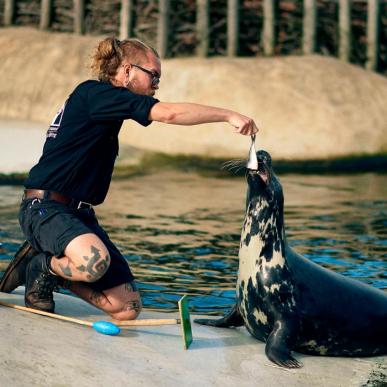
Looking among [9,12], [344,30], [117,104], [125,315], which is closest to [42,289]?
[125,315]

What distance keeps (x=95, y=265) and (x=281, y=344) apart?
3.29 ft

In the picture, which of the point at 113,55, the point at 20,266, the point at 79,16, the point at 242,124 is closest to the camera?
the point at 242,124

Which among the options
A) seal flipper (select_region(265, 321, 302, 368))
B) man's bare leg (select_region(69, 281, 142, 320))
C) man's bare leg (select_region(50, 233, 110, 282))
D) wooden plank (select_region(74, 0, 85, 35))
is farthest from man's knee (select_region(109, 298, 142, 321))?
wooden plank (select_region(74, 0, 85, 35))

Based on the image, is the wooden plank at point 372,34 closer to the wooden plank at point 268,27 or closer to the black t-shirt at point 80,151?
the wooden plank at point 268,27

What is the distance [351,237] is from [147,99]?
14.3 feet

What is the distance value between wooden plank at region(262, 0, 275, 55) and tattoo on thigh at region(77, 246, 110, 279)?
9640 mm

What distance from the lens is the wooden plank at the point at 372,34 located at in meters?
15.0

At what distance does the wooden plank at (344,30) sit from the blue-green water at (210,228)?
270 cm

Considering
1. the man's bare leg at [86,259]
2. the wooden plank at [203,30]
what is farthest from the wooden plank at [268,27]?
the man's bare leg at [86,259]

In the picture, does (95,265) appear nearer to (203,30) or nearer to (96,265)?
(96,265)

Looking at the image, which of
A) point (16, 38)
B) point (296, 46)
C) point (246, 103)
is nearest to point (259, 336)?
point (246, 103)

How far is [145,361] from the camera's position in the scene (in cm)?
498

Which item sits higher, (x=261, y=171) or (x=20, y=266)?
(x=261, y=171)

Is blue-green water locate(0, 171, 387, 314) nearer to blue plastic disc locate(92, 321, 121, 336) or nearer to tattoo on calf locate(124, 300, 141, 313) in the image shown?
tattoo on calf locate(124, 300, 141, 313)
